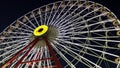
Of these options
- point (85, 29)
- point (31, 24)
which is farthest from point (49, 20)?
point (85, 29)

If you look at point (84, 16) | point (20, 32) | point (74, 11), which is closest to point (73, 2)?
point (74, 11)

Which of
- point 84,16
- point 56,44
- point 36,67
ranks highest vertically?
point 84,16

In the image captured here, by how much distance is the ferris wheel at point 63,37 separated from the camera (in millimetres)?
21219

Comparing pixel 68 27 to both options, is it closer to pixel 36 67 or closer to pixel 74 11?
pixel 74 11

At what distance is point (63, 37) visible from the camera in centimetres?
2289

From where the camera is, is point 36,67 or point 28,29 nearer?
point 36,67

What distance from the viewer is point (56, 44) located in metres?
22.4

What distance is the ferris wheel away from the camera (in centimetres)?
2122

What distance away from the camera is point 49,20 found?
2605 centimetres

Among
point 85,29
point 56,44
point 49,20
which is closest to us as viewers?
point 56,44

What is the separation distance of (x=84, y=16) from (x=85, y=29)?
3.28ft

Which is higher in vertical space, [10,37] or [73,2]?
[73,2]

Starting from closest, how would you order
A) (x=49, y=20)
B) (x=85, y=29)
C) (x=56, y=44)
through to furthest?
(x=56, y=44), (x=85, y=29), (x=49, y=20)

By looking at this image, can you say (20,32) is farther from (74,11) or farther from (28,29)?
(74,11)
